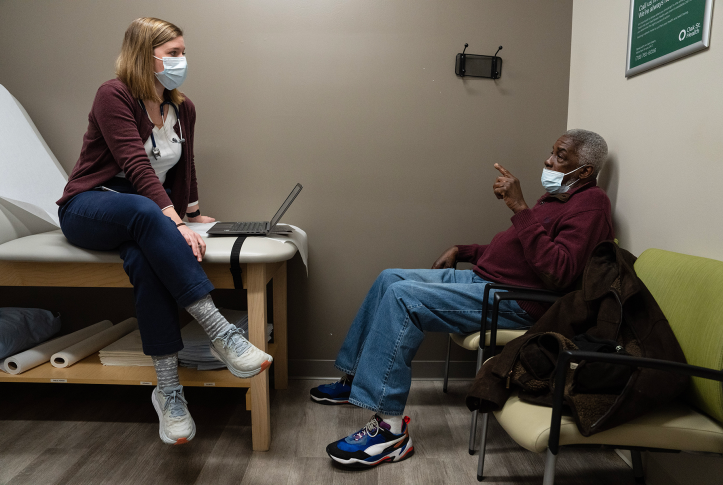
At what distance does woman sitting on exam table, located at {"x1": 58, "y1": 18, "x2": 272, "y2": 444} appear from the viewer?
4.83ft

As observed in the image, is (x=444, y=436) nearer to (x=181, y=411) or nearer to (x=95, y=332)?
(x=181, y=411)

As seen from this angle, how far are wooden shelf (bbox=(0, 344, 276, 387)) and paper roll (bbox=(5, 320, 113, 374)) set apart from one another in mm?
23

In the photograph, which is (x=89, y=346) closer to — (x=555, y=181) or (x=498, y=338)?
(x=498, y=338)

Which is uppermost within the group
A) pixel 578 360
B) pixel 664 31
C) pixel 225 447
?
pixel 664 31

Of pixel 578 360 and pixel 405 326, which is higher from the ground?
pixel 578 360

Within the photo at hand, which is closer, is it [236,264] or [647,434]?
[647,434]

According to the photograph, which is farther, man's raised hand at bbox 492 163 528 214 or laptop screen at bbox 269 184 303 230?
laptop screen at bbox 269 184 303 230

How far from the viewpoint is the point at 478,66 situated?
2.21m

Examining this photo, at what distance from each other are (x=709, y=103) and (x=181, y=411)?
6.00ft

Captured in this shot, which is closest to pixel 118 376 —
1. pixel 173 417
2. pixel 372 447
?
pixel 173 417

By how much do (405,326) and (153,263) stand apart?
84cm

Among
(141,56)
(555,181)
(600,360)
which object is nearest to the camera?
(600,360)

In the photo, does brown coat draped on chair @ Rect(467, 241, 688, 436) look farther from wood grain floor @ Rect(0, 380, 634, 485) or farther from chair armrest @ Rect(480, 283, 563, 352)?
wood grain floor @ Rect(0, 380, 634, 485)

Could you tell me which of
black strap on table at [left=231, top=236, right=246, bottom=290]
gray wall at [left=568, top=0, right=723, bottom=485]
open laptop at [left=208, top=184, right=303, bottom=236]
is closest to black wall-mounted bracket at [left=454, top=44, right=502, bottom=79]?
gray wall at [left=568, top=0, right=723, bottom=485]
